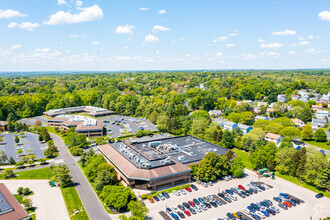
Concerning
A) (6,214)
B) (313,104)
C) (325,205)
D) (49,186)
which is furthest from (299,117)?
(6,214)

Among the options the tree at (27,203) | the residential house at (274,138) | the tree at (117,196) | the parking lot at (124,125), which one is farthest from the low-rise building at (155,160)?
the parking lot at (124,125)

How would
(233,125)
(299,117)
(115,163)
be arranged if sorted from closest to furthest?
(115,163) < (233,125) < (299,117)

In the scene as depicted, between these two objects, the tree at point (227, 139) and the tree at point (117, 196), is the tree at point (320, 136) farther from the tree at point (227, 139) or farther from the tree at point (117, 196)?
the tree at point (117, 196)

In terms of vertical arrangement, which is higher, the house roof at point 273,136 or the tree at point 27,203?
the house roof at point 273,136

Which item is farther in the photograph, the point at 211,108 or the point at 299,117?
the point at 211,108

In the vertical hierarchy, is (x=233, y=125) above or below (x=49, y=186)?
above

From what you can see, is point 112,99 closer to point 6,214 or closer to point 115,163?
point 115,163

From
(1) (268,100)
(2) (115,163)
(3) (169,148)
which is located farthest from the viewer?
(1) (268,100)
